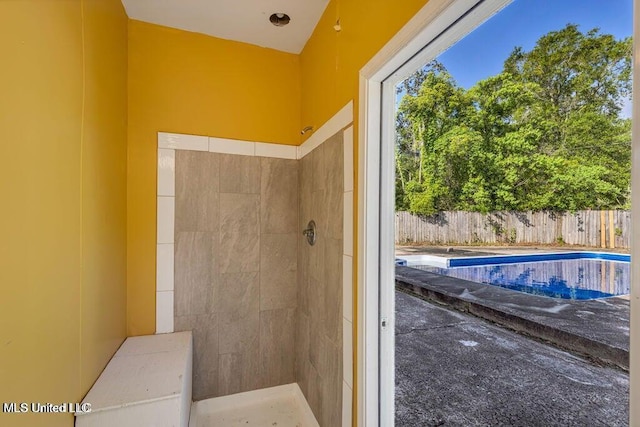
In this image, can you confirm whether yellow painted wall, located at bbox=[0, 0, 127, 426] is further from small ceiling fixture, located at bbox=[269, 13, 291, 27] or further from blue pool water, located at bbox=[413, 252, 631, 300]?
blue pool water, located at bbox=[413, 252, 631, 300]

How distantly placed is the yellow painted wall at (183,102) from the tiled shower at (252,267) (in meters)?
0.13

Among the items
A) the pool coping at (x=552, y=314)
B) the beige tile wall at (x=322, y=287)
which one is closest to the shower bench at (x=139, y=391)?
the beige tile wall at (x=322, y=287)

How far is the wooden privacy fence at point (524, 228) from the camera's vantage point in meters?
0.95

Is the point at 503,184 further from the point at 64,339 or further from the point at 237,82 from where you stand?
the point at 64,339

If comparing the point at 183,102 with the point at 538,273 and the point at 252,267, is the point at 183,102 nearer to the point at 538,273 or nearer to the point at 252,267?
the point at 252,267

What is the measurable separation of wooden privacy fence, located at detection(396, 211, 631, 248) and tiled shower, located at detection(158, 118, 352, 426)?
710 millimetres

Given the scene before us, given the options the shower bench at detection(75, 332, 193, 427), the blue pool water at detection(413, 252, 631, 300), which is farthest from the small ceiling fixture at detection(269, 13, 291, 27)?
the blue pool water at detection(413, 252, 631, 300)

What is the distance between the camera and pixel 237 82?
79.1 inches

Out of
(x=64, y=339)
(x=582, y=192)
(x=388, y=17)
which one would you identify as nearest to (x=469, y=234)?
(x=582, y=192)

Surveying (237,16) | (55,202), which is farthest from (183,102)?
(55,202)

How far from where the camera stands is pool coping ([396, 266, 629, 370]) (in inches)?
97.7

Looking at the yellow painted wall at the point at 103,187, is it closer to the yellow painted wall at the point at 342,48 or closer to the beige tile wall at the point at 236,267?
the beige tile wall at the point at 236,267

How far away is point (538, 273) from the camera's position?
530 cm

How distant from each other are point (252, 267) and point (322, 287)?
595 mm
